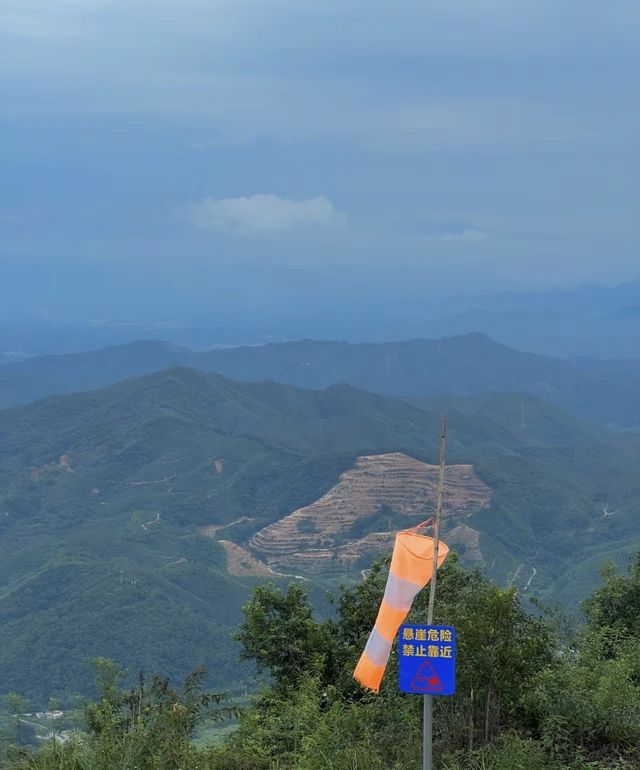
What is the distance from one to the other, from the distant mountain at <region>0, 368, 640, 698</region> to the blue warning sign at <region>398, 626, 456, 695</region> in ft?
151

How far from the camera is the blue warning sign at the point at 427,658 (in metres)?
7.05

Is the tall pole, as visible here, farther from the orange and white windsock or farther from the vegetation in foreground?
the vegetation in foreground

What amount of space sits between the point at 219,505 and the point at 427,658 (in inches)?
3860

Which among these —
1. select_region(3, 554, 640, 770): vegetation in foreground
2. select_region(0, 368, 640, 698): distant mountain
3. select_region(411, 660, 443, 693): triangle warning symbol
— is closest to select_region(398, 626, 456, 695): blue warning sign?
select_region(411, 660, 443, 693): triangle warning symbol

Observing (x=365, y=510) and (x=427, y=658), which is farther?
(x=365, y=510)

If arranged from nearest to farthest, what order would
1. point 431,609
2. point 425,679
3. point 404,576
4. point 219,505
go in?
1. point 425,679
2. point 431,609
3. point 404,576
4. point 219,505

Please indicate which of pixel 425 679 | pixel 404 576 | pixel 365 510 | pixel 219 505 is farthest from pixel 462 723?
pixel 219 505

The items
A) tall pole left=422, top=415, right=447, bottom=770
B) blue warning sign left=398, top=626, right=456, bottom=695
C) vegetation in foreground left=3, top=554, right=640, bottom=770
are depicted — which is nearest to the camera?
blue warning sign left=398, top=626, right=456, bottom=695

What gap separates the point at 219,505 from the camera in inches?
4087

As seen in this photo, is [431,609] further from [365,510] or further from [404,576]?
[365,510]

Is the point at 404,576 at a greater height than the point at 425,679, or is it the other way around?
the point at 404,576

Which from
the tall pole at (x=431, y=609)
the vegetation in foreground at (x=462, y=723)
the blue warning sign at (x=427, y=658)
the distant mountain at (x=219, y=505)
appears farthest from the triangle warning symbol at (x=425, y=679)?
the distant mountain at (x=219, y=505)

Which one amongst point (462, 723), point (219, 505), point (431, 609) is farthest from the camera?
point (219, 505)

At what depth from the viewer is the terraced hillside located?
3300 inches
